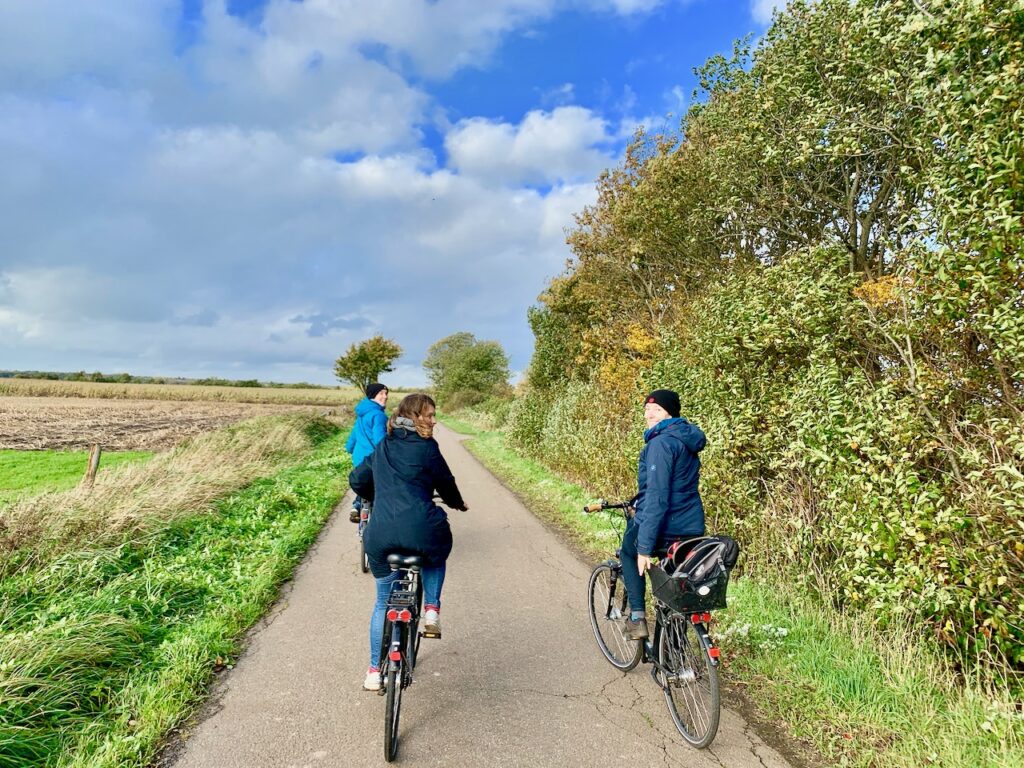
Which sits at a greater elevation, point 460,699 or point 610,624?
point 610,624

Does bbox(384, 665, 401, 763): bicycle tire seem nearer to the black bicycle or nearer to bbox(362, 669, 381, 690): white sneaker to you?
the black bicycle

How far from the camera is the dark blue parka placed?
365 centimetres

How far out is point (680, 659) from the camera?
145 inches

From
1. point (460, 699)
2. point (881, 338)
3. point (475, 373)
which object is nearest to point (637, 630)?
point (460, 699)

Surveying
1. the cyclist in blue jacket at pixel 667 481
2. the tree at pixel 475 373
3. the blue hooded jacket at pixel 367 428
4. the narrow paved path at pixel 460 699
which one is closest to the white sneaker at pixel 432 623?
the narrow paved path at pixel 460 699

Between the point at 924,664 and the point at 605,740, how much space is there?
2309mm

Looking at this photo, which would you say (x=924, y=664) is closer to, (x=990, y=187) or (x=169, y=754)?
(x=990, y=187)

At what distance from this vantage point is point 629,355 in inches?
618

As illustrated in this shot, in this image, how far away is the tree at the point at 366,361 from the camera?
197 feet

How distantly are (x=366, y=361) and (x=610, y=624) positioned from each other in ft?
191

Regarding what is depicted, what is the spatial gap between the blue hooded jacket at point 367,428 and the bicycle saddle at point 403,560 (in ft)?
11.0

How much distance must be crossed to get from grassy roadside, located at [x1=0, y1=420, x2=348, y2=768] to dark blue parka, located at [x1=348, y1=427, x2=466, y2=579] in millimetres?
1706

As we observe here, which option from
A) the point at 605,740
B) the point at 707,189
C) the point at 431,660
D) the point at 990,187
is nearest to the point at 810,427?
the point at 990,187

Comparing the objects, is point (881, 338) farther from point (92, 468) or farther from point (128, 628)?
point (92, 468)
